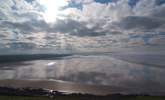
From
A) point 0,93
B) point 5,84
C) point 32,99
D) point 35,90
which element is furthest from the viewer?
point 5,84

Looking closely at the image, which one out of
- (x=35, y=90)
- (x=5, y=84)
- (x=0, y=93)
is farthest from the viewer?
(x=5, y=84)

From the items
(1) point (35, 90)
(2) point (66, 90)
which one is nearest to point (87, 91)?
(2) point (66, 90)

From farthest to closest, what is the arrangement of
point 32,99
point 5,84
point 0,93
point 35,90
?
1. point 5,84
2. point 35,90
3. point 0,93
4. point 32,99

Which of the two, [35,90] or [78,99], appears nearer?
[78,99]

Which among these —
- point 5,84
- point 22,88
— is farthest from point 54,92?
point 5,84

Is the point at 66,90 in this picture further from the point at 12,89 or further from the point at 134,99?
the point at 134,99

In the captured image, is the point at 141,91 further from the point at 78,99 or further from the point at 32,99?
the point at 32,99

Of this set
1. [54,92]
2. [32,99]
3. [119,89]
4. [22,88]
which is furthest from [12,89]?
[119,89]

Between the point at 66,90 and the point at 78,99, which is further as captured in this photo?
the point at 66,90
